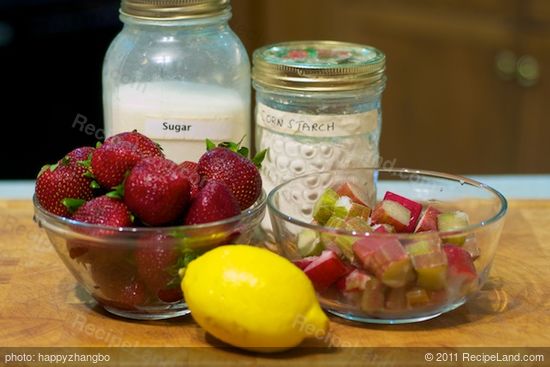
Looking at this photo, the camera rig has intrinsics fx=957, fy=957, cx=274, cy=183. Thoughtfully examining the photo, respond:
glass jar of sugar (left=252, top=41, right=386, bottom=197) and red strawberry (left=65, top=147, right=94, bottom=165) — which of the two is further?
glass jar of sugar (left=252, top=41, right=386, bottom=197)

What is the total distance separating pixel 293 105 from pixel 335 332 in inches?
11.1

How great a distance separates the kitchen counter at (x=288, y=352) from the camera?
86 centimetres

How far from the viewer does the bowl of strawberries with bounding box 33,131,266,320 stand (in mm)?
856

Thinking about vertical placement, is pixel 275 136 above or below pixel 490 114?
above

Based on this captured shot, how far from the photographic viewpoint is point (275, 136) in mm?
1078

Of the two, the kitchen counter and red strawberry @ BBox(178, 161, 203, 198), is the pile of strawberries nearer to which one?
red strawberry @ BBox(178, 161, 203, 198)

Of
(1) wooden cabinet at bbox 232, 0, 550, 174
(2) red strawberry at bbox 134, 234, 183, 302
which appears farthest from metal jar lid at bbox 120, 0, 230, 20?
(1) wooden cabinet at bbox 232, 0, 550, 174

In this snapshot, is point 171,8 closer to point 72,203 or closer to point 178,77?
point 178,77

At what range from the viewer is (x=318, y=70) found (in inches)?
40.9

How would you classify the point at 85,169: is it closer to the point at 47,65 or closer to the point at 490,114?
the point at 47,65

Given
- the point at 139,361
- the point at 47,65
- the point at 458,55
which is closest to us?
the point at 139,361

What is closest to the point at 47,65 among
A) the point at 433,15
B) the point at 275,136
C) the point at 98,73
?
the point at 98,73

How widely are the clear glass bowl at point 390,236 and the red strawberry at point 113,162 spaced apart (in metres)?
0.15

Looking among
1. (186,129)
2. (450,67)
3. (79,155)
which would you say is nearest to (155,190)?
(79,155)
